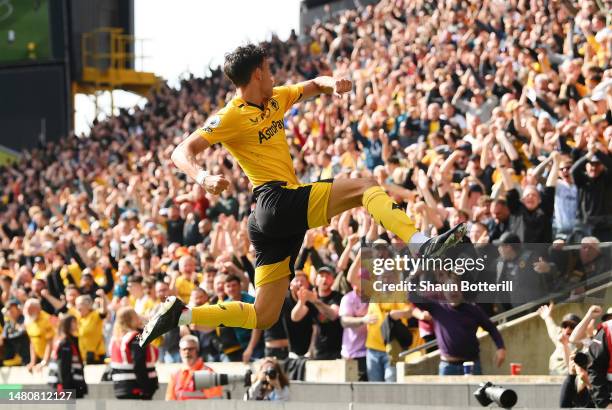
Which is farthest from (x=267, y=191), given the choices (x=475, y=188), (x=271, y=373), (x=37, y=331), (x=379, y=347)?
(x=37, y=331)

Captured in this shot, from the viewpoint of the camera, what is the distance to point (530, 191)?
14617 mm

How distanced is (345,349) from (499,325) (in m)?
1.77

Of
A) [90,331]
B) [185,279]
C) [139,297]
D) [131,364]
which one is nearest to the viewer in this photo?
[131,364]

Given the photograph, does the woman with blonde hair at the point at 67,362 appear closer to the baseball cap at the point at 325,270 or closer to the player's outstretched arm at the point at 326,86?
the baseball cap at the point at 325,270

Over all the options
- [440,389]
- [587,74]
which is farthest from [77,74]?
[440,389]

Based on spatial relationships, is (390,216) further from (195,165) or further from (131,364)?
(131,364)

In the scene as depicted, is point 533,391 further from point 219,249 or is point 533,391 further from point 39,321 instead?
point 39,321

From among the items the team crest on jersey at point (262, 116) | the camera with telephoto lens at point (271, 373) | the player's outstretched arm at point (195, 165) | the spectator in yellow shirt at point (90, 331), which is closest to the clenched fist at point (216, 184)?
the player's outstretched arm at point (195, 165)

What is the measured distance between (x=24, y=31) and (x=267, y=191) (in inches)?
1314

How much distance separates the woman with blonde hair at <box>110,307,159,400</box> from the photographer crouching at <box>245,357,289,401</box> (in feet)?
4.82

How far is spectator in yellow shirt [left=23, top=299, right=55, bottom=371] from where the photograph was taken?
63.4 feet

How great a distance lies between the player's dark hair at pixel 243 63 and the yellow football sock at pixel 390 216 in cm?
127

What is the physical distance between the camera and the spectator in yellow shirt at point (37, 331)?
760 inches

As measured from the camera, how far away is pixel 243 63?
986 centimetres
